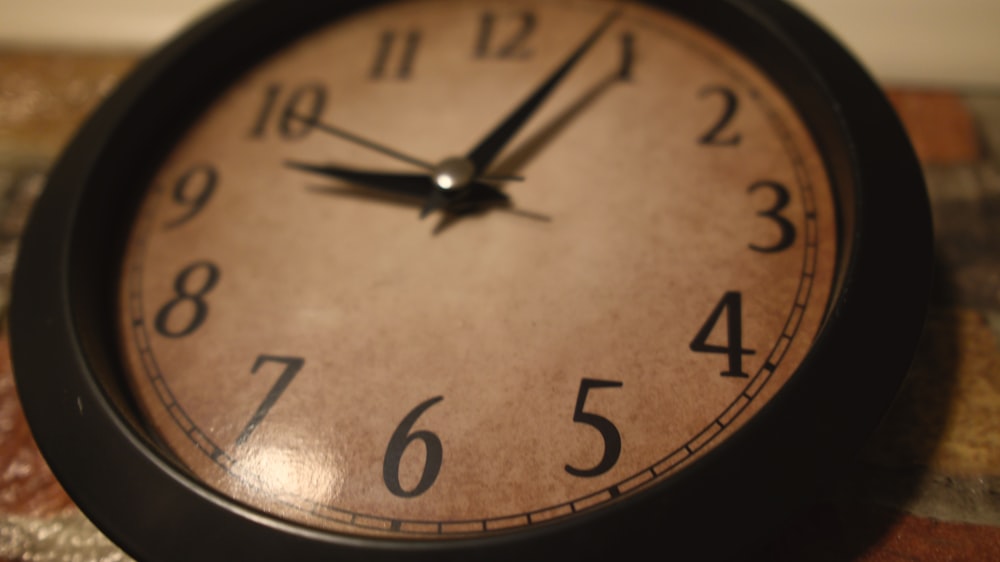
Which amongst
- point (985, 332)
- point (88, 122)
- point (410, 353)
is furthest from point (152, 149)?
point (985, 332)

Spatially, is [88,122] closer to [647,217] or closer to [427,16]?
[427,16]

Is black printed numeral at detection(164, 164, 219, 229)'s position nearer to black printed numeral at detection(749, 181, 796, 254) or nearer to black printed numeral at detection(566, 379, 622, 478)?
black printed numeral at detection(566, 379, 622, 478)

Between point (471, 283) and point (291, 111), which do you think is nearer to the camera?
point (471, 283)

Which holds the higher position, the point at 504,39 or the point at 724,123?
the point at 504,39

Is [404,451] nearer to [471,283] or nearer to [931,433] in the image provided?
[471,283]

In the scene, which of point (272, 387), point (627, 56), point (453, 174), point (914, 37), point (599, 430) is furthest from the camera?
point (914, 37)

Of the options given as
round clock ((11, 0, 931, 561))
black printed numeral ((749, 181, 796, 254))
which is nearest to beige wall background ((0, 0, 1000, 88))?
round clock ((11, 0, 931, 561))

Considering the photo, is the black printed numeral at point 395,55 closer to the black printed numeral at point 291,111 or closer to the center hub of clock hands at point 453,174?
the black printed numeral at point 291,111

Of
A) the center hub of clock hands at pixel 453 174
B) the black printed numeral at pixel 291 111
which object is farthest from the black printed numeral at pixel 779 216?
the black printed numeral at pixel 291 111

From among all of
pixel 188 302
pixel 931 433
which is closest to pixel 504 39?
pixel 188 302
